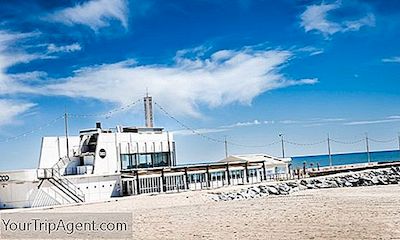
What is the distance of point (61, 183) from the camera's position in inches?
1639

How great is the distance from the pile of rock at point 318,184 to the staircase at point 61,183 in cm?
995

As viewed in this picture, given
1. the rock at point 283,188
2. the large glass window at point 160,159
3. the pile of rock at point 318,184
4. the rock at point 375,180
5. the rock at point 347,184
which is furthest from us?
the rock at point 375,180

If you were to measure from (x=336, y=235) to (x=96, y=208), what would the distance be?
18.7 meters

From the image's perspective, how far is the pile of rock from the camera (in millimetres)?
41675

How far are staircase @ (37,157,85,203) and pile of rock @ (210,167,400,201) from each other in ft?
32.7

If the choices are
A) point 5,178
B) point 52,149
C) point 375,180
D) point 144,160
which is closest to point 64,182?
point 5,178

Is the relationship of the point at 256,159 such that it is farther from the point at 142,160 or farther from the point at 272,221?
the point at 272,221

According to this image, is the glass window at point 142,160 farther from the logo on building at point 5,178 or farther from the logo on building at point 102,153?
the logo on building at point 5,178

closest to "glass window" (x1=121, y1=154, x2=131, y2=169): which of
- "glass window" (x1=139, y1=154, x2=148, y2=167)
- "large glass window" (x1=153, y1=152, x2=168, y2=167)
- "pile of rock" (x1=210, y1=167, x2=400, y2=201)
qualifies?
"glass window" (x1=139, y1=154, x2=148, y2=167)

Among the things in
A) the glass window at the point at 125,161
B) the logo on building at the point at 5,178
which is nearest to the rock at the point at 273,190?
the glass window at the point at 125,161

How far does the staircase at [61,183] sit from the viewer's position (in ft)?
133

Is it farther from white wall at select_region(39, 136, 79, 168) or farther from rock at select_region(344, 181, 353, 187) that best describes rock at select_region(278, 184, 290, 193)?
white wall at select_region(39, 136, 79, 168)

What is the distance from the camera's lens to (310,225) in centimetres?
2167

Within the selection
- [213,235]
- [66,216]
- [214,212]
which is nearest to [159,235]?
[213,235]
